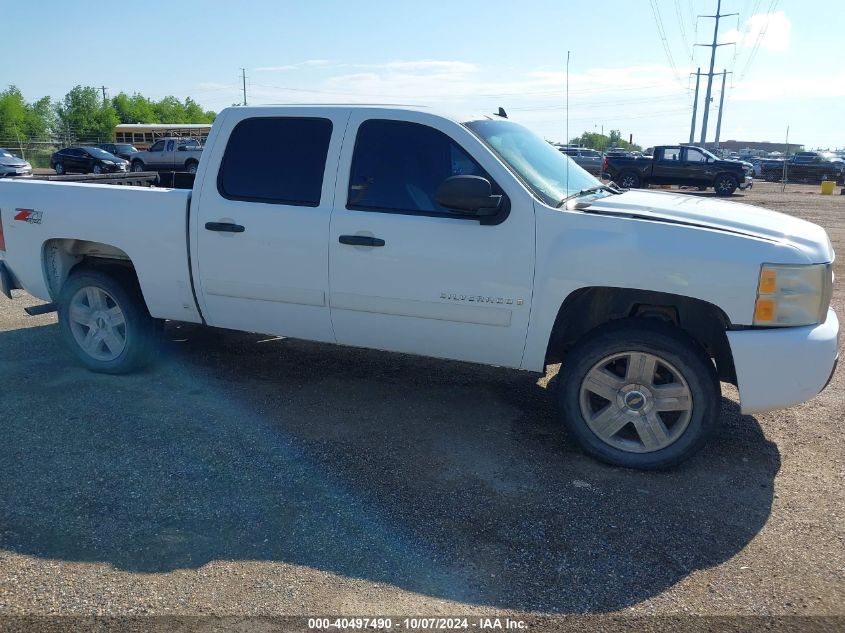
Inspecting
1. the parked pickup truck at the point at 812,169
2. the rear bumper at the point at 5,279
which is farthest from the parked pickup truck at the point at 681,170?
the rear bumper at the point at 5,279

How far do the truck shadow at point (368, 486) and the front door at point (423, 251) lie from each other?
2.13ft

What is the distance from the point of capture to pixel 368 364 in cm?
615

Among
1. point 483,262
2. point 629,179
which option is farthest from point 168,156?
point 483,262

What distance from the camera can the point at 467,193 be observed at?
423 centimetres

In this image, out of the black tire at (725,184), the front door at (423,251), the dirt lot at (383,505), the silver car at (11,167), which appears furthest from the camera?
the silver car at (11,167)

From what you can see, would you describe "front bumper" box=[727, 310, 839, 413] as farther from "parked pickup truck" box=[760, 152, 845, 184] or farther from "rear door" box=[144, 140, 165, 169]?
"parked pickup truck" box=[760, 152, 845, 184]

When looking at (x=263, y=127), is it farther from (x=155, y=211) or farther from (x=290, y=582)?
(x=290, y=582)

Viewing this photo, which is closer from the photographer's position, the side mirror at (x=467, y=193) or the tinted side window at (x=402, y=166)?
the side mirror at (x=467, y=193)

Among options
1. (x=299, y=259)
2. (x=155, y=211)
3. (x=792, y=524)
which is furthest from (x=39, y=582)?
(x=792, y=524)

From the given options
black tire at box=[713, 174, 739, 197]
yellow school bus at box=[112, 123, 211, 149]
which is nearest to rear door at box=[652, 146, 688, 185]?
black tire at box=[713, 174, 739, 197]

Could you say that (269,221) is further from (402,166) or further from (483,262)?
(483,262)

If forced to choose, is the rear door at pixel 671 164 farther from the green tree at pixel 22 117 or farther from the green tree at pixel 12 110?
the green tree at pixel 12 110

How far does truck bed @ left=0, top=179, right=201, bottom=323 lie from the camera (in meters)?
5.26

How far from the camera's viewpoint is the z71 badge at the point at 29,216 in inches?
224
